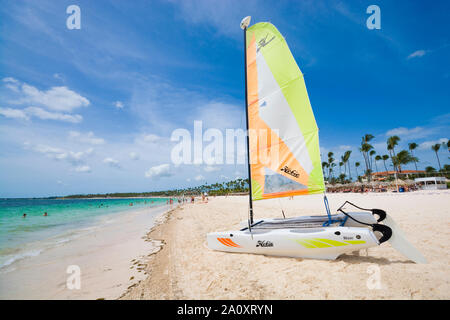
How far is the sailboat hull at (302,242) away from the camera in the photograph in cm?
381

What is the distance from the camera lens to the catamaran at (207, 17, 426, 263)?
16.0 feet

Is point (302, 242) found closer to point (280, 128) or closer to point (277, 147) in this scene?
point (277, 147)

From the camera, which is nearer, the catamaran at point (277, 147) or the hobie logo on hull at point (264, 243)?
the hobie logo on hull at point (264, 243)

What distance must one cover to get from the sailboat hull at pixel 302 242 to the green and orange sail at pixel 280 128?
1185 mm

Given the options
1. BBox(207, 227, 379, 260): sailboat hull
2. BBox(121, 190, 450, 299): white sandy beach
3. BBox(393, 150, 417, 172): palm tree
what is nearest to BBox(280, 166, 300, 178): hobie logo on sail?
BBox(207, 227, 379, 260): sailboat hull

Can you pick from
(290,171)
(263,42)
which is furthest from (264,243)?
(263,42)

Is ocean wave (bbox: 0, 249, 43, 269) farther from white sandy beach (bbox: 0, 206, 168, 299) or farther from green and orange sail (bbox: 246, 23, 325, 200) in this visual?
green and orange sail (bbox: 246, 23, 325, 200)

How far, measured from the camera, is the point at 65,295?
3.85m

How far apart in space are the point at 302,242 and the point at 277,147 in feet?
8.30

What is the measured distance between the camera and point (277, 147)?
18.1 ft

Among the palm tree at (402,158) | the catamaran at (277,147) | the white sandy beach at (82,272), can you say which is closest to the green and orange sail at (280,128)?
the catamaran at (277,147)

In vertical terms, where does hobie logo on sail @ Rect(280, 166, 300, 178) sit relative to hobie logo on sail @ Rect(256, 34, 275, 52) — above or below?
below

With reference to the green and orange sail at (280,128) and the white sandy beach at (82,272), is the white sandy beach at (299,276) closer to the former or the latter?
the white sandy beach at (82,272)

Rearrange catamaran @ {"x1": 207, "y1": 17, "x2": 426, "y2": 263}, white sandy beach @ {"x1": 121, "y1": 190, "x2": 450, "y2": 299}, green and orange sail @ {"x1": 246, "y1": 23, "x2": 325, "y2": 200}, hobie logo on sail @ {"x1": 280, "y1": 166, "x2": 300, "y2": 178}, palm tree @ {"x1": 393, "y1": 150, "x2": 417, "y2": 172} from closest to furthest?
white sandy beach @ {"x1": 121, "y1": 190, "x2": 450, "y2": 299}
catamaran @ {"x1": 207, "y1": 17, "x2": 426, "y2": 263}
green and orange sail @ {"x1": 246, "y1": 23, "x2": 325, "y2": 200}
hobie logo on sail @ {"x1": 280, "y1": 166, "x2": 300, "y2": 178}
palm tree @ {"x1": 393, "y1": 150, "x2": 417, "y2": 172}
